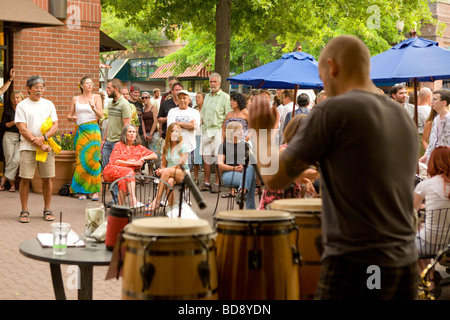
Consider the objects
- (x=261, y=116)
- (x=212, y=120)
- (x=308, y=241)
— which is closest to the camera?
(x=261, y=116)

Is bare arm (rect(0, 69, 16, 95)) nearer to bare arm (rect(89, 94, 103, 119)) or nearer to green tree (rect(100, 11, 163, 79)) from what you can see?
bare arm (rect(89, 94, 103, 119))

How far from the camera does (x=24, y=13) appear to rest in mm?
12242

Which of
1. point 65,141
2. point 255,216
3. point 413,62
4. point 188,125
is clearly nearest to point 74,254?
point 255,216

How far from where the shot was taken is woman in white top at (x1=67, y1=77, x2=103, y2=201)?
11.9 m

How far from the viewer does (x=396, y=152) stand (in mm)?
3143

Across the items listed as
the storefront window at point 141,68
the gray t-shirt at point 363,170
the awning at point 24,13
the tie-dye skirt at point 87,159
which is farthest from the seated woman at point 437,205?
the storefront window at point 141,68

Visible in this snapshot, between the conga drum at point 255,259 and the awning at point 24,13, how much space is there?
9220 mm

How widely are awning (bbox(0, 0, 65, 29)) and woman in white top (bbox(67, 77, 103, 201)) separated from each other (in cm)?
135

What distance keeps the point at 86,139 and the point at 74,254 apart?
25.9ft

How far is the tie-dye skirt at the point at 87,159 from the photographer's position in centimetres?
1215

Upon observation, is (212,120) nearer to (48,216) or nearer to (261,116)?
(48,216)

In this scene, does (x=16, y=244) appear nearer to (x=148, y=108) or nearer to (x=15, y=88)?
(x=15, y=88)

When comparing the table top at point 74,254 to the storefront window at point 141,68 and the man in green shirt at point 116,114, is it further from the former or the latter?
the storefront window at point 141,68

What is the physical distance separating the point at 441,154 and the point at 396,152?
344 cm
